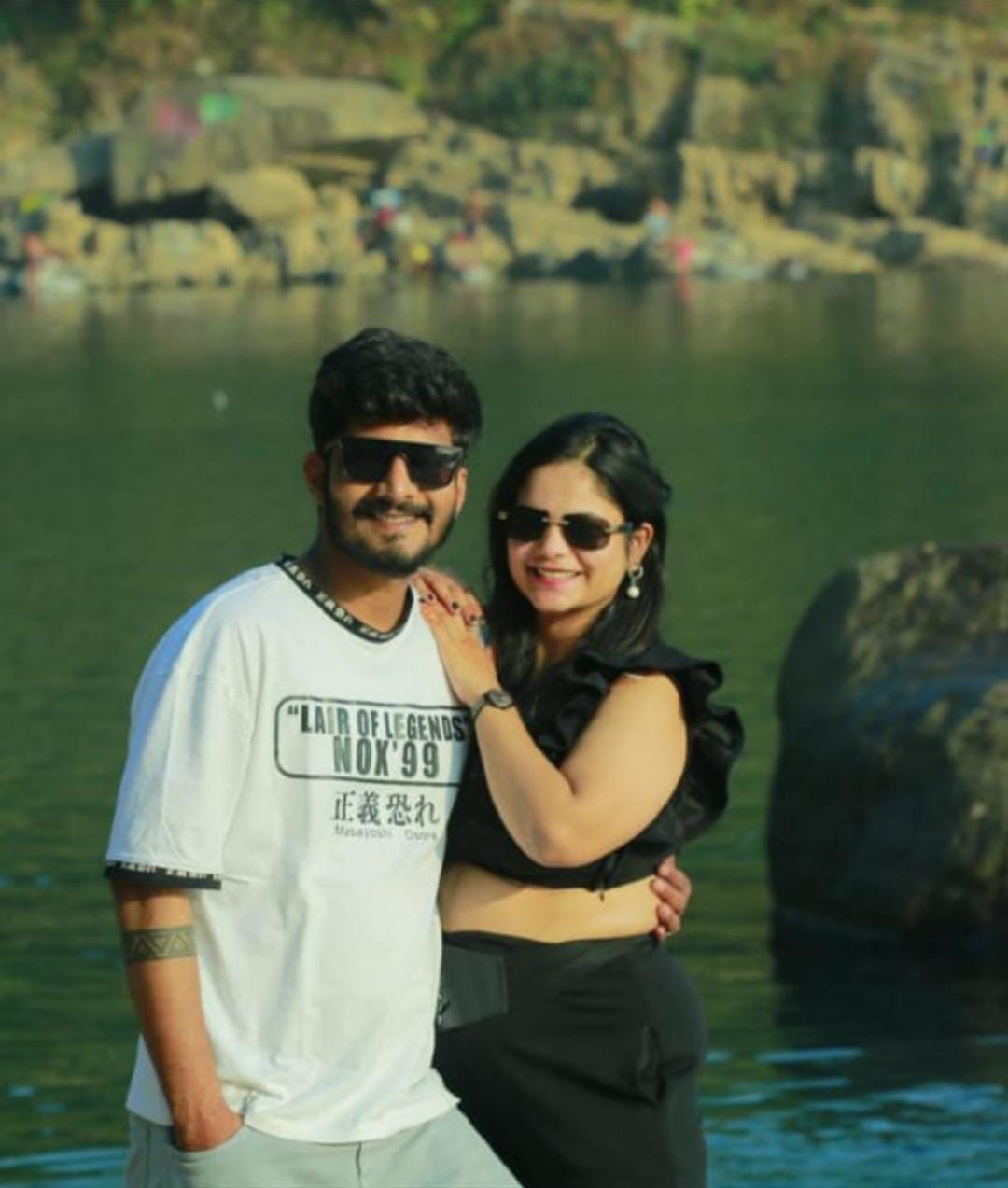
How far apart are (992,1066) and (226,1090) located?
242 inches

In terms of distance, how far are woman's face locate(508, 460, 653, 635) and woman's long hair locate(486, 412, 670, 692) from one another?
2cm

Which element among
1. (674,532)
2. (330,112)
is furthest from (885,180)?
(674,532)

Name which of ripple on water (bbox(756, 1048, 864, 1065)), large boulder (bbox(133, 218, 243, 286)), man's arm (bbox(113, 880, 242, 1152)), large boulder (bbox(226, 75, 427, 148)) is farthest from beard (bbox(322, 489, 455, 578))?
large boulder (bbox(226, 75, 427, 148))

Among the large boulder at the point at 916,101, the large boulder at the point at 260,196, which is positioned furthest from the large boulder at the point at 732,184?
the large boulder at the point at 260,196

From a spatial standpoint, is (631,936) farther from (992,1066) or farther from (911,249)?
(911,249)

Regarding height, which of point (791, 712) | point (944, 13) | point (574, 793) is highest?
point (944, 13)

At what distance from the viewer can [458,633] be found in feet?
15.7

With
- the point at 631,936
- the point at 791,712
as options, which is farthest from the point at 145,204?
the point at 631,936

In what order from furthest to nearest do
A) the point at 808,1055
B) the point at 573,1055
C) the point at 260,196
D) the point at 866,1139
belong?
the point at 260,196, the point at 808,1055, the point at 866,1139, the point at 573,1055

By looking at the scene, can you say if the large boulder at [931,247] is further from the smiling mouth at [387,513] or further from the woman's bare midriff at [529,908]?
the smiling mouth at [387,513]

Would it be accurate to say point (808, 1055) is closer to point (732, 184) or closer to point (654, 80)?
point (732, 184)

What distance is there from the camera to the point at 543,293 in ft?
195

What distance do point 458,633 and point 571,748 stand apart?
0.27 metres

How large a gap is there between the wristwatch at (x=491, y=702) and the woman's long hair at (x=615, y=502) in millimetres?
356
